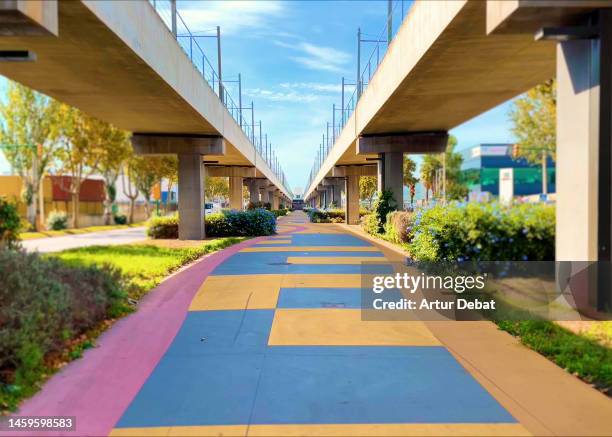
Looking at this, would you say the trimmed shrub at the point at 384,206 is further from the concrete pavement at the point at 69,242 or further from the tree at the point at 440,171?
the tree at the point at 440,171

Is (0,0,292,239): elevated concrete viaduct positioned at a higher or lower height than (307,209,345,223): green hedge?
higher

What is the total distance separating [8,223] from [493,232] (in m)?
10.3

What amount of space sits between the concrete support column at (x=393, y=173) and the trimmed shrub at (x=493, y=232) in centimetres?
1723

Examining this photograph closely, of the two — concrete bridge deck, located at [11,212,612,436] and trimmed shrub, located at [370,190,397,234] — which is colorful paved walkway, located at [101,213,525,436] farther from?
trimmed shrub, located at [370,190,397,234]

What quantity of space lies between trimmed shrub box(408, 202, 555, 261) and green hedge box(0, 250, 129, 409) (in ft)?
16.6

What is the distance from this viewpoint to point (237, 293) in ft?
31.5

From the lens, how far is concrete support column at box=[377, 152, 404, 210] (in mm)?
24938

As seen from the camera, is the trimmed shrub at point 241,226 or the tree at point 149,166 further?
the tree at point 149,166

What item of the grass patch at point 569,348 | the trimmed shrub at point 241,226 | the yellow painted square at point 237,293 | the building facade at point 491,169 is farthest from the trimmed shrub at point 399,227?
the building facade at point 491,169

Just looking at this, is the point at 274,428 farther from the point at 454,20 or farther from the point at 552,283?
the point at 454,20

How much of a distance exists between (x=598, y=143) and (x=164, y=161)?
38.4 meters

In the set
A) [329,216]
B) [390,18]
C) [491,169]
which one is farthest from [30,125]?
[491,169]

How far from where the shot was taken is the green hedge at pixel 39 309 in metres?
4.80

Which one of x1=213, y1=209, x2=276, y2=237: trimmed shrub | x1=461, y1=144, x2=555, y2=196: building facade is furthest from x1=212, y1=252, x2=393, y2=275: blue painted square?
x1=461, y1=144, x2=555, y2=196: building facade
